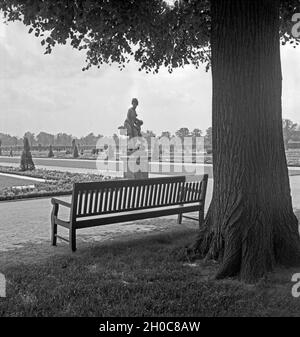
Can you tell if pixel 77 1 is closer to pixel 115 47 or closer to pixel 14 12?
pixel 14 12

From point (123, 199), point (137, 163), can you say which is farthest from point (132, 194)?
point (137, 163)

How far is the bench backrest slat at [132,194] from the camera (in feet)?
17.8

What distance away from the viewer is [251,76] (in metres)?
4.30

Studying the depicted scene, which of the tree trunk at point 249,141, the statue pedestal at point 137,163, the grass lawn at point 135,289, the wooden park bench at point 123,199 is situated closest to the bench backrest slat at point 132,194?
the wooden park bench at point 123,199

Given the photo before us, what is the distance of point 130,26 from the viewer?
20.9 feet

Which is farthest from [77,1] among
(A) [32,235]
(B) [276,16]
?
(A) [32,235]

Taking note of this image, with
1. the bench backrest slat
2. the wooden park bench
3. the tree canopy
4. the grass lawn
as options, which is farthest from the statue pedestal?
the grass lawn

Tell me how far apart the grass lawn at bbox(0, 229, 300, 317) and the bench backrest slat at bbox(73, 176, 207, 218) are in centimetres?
83

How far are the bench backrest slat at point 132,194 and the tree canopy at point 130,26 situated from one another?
94.7 inches

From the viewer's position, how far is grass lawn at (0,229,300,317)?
10.8ft

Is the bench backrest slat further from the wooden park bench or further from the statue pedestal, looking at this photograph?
the statue pedestal

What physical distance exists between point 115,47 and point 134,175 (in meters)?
5.65

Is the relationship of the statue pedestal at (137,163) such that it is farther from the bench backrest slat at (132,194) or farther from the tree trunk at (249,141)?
the tree trunk at (249,141)
